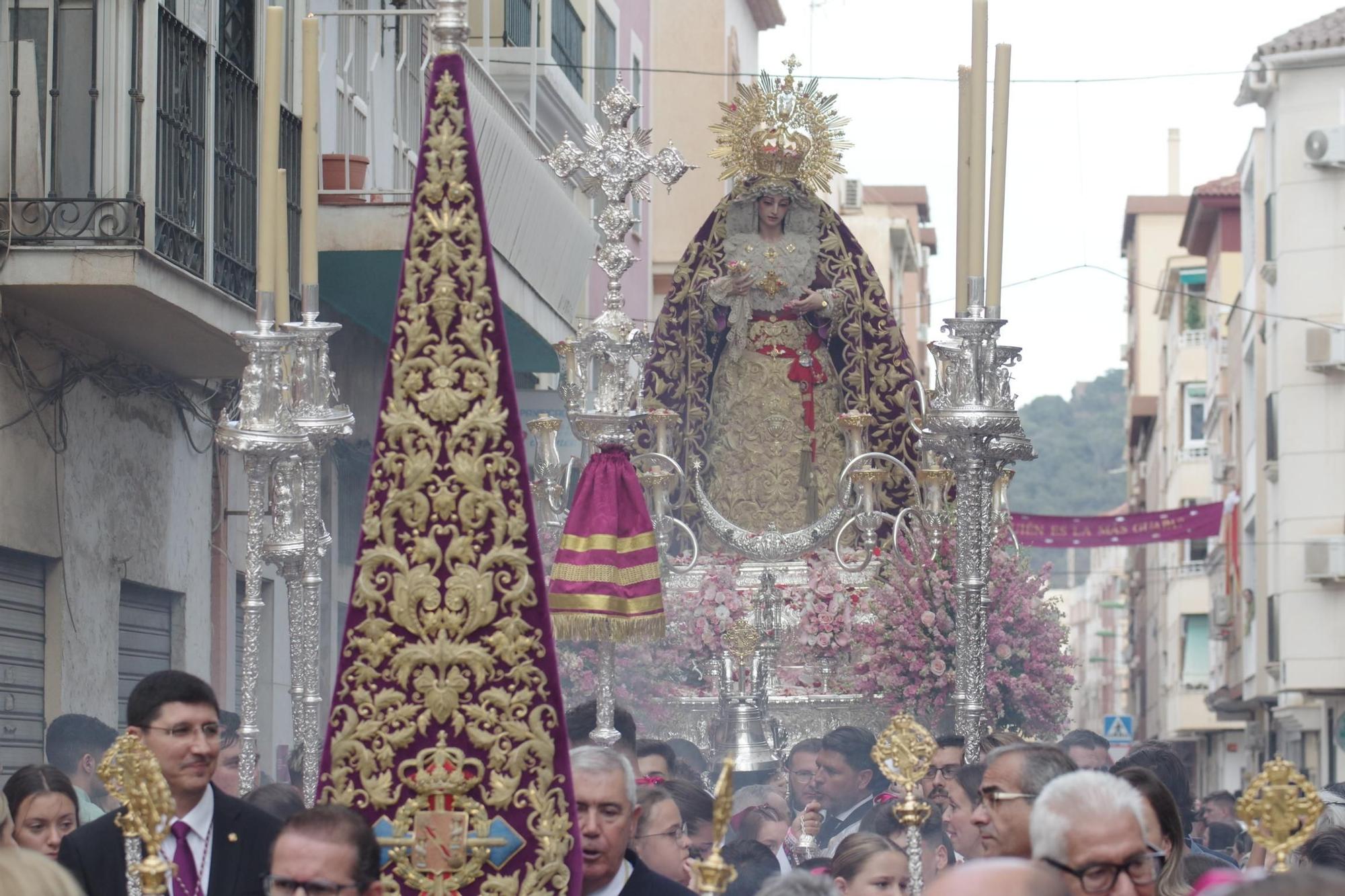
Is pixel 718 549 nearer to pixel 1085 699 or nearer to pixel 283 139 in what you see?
pixel 283 139

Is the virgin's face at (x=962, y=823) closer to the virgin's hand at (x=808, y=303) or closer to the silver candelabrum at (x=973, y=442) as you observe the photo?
the silver candelabrum at (x=973, y=442)

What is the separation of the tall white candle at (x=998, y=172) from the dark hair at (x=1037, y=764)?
353 centimetres

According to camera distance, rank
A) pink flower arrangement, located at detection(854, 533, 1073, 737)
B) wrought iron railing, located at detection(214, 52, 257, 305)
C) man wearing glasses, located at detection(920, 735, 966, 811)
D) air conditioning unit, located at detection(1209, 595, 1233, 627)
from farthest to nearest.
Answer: air conditioning unit, located at detection(1209, 595, 1233, 627), wrought iron railing, located at detection(214, 52, 257, 305), pink flower arrangement, located at detection(854, 533, 1073, 737), man wearing glasses, located at detection(920, 735, 966, 811)

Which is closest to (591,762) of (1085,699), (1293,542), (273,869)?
(273,869)

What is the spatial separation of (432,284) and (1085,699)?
3948 inches

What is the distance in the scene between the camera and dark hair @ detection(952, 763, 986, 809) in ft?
21.6

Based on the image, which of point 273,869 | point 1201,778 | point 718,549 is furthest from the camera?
point 1201,778

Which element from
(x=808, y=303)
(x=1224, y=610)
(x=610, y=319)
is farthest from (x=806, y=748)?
(x=1224, y=610)

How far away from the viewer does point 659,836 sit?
5.80 meters

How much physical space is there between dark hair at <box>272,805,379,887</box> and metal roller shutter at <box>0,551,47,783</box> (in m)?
6.69

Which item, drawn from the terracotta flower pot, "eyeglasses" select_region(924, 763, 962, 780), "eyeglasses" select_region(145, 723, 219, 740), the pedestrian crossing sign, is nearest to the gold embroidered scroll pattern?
"eyeglasses" select_region(145, 723, 219, 740)

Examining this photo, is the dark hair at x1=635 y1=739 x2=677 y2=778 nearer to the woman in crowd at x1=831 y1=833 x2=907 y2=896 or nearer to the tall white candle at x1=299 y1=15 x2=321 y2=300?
the tall white candle at x1=299 y1=15 x2=321 y2=300

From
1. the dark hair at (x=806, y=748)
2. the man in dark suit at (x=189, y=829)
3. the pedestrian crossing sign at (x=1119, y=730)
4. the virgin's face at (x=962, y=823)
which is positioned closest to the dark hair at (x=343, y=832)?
the man in dark suit at (x=189, y=829)

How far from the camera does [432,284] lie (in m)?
4.57
